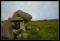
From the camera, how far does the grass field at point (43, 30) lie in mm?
2777

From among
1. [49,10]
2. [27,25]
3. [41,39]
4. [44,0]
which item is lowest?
[41,39]

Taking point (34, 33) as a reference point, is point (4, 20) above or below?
above

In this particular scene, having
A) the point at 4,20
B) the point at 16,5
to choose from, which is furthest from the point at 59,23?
the point at 4,20

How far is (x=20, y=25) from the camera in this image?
2793 mm

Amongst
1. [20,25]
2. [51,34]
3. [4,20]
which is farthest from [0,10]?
[51,34]

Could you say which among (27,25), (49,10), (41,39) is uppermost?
(49,10)

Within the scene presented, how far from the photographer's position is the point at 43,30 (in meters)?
2.79

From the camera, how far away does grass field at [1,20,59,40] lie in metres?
2.78

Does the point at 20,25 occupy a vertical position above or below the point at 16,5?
below

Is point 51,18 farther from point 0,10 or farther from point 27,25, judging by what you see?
point 0,10

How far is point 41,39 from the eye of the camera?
9.18ft

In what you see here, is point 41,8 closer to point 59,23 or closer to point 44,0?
point 44,0

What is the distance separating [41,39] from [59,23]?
529 mm

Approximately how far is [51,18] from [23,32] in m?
0.68
